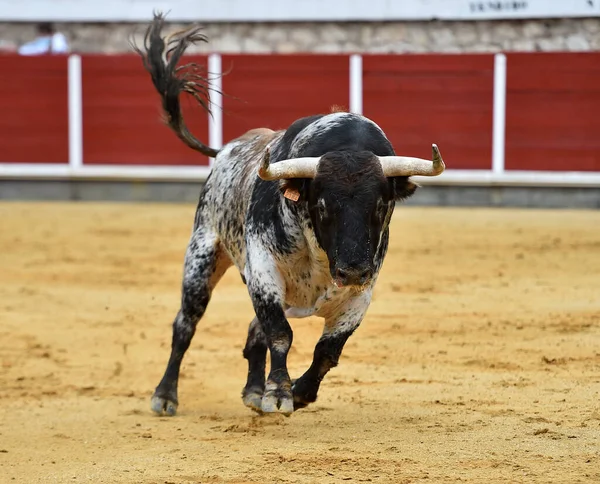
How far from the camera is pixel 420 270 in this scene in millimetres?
7582

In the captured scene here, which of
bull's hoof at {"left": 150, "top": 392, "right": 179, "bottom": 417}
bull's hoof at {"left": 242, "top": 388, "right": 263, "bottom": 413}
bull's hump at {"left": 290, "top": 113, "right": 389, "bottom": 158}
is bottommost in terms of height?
bull's hoof at {"left": 150, "top": 392, "right": 179, "bottom": 417}

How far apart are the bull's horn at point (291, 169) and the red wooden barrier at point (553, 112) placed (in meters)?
7.73

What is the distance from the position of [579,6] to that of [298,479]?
9373mm

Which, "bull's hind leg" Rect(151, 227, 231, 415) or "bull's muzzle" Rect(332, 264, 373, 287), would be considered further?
"bull's hind leg" Rect(151, 227, 231, 415)

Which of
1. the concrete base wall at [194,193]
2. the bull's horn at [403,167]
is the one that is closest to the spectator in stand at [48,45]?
the concrete base wall at [194,193]

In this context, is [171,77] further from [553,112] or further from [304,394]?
[553,112]

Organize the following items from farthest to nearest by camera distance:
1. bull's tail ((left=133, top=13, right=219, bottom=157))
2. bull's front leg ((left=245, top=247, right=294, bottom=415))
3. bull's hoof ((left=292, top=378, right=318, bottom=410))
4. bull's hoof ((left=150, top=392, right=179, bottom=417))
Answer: bull's tail ((left=133, top=13, right=219, bottom=157)) → bull's hoof ((left=150, top=392, right=179, bottom=417)) → bull's hoof ((left=292, top=378, right=318, bottom=410)) → bull's front leg ((left=245, top=247, right=294, bottom=415))

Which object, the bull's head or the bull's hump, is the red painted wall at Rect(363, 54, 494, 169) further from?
the bull's head

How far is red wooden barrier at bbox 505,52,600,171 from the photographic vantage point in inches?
428

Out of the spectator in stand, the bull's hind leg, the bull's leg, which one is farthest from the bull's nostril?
the spectator in stand

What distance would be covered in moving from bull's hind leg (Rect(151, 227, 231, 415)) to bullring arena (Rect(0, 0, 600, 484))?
0.23m

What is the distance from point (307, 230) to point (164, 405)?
1071mm

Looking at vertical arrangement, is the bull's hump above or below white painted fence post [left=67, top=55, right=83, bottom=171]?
below

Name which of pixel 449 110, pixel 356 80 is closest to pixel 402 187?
pixel 449 110
